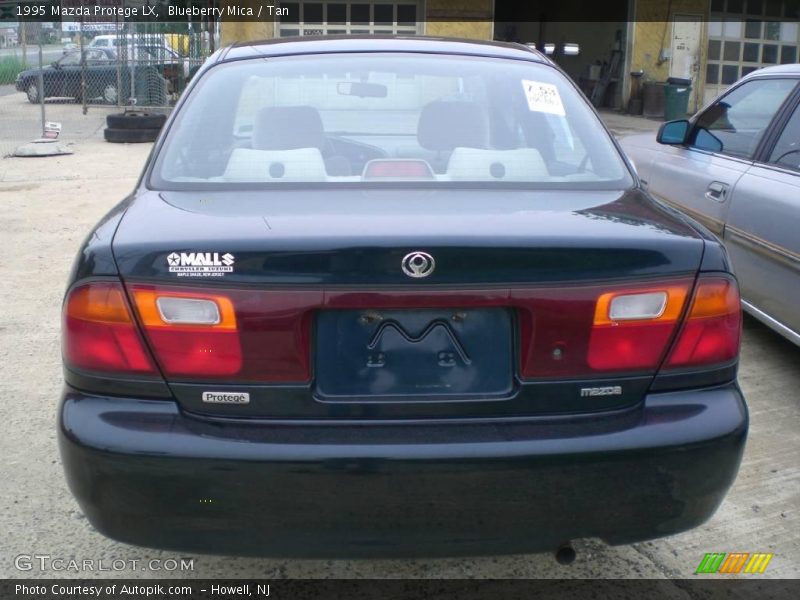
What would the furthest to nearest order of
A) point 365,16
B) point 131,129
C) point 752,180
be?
point 365,16 < point 131,129 < point 752,180

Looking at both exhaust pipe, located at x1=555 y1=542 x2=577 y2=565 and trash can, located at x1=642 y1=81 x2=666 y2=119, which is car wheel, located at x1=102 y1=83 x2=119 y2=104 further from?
exhaust pipe, located at x1=555 y1=542 x2=577 y2=565

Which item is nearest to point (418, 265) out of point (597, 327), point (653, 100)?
point (597, 327)

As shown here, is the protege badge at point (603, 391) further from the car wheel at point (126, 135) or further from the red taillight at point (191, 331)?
the car wheel at point (126, 135)

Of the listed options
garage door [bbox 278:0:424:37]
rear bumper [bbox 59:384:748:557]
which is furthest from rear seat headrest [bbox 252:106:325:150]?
garage door [bbox 278:0:424:37]

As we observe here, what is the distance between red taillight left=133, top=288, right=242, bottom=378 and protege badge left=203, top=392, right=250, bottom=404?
1.9 inches

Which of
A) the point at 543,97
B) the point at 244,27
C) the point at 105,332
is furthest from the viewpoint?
the point at 244,27

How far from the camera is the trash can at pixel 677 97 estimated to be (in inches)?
821

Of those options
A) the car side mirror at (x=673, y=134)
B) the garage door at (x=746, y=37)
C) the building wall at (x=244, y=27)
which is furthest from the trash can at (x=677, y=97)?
the car side mirror at (x=673, y=134)

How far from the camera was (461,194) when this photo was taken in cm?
279

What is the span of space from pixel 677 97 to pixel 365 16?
281 inches

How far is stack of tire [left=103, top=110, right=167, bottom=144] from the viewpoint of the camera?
589 inches

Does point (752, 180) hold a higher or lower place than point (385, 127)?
lower

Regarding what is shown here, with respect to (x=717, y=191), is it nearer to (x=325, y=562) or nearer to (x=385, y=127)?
(x=385, y=127)

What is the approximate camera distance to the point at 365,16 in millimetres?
20984
